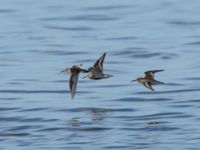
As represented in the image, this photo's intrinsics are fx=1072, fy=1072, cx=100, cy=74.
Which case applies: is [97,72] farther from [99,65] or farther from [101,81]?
[101,81]

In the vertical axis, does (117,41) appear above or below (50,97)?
above

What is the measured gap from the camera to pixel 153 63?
27.7 meters

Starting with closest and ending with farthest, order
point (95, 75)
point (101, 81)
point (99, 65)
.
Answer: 1. point (95, 75)
2. point (99, 65)
3. point (101, 81)

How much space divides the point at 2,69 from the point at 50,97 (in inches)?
162

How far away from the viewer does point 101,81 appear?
25.5 meters

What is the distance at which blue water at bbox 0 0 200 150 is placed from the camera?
755 inches

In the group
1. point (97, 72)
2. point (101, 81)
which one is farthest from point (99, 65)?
point (101, 81)

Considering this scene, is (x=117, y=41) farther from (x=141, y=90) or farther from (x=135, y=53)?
(x=141, y=90)

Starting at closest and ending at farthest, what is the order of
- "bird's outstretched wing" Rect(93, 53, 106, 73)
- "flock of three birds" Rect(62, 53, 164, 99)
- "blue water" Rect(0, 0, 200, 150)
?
"blue water" Rect(0, 0, 200, 150) < "flock of three birds" Rect(62, 53, 164, 99) < "bird's outstretched wing" Rect(93, 53, 106, 73)

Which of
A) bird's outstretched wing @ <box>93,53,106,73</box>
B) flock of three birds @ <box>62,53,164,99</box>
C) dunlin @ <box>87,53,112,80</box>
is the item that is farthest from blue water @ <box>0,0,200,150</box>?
bird's outstretched wing @ <box>93,53,106,73</box>

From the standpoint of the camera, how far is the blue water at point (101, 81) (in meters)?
19.2

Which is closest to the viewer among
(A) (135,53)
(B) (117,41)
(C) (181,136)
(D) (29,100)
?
(C) (181,136)

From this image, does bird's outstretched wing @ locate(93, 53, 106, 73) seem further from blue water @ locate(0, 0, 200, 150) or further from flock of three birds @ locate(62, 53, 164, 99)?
blue water @ locate(0, 0, 200, 150)

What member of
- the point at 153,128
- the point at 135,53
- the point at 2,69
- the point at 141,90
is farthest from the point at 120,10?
the point at 153,128
